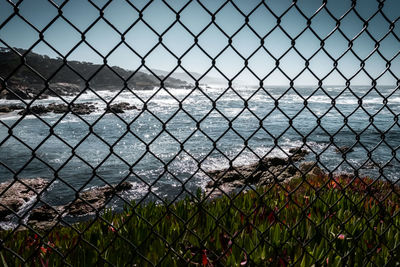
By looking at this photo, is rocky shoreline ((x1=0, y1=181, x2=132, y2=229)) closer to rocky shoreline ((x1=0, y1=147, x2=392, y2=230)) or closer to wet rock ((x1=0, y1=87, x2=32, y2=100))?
rocky shoreline ((x1=0, y1=147, x2=392, y2=230))

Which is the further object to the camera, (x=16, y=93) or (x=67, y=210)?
(x=67, y=210)

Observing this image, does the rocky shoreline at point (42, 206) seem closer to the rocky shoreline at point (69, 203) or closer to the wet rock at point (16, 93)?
the rocky shoreline at point (69, 203)

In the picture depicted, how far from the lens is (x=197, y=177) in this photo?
8742mm

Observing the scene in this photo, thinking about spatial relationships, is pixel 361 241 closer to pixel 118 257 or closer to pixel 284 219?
pixel 284 219

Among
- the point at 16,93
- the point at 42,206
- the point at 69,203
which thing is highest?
the point at 16,93

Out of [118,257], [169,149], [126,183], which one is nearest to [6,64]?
[169,149]

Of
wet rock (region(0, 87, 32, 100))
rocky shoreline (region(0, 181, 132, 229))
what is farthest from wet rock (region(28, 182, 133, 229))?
wet rock (region(0, 87, 32, 100))

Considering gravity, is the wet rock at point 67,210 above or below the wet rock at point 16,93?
below

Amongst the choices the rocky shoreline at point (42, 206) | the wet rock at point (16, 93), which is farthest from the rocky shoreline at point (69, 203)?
the wet rock at point (16, 93)

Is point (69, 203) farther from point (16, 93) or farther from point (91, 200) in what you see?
point (16, 93)

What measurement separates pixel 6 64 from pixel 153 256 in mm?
55753

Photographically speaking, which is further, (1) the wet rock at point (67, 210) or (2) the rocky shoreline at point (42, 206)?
(2) the rocky shoreline at point (42, 206)

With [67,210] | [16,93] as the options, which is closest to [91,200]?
[67,210]

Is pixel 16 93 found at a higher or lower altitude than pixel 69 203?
higher
